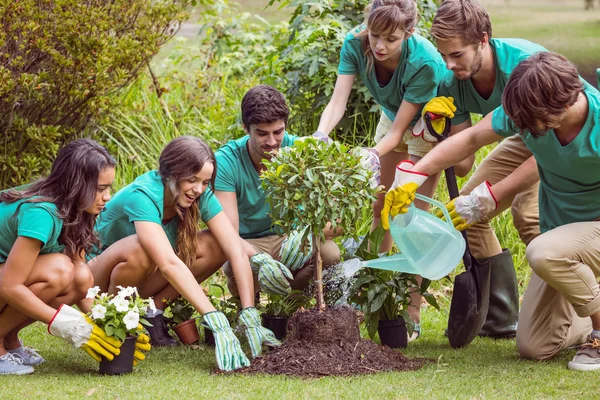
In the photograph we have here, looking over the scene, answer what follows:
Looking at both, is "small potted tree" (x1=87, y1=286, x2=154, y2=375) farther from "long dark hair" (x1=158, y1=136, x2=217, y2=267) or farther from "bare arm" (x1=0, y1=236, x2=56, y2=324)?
"long dark hair" (x1=158, y1=136, x2=217, y2=267)

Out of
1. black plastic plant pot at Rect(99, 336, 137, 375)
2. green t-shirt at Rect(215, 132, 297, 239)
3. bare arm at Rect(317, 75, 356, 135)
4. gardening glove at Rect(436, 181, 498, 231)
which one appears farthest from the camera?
bare arm at Rect(317, 75, 356, 135)

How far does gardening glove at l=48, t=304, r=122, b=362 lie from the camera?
3068 mm

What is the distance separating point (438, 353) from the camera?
3543 mm

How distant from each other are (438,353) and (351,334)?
1.69 feet

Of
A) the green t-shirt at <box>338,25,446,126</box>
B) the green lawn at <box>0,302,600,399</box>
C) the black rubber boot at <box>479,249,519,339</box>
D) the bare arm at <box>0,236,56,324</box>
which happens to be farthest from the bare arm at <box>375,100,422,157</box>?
the bare arm at <box>0,236,56,324</box>

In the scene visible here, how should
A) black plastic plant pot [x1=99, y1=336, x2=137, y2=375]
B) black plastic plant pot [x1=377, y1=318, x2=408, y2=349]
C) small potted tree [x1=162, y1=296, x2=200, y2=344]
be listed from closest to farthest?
black plastic plant pot [x1=99, y1=336, x2=137, y2=375] → black plastic plant pot [x1=377, y1=318, x2=408, y2=349] → small potted tree [x1=162, y1=296, x2=200, y2=344]

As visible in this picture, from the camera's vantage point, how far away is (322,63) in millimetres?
5344

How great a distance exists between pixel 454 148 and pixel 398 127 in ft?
1.46

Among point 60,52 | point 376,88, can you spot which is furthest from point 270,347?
point 60,52

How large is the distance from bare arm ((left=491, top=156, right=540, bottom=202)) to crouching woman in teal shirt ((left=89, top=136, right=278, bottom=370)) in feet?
3.75

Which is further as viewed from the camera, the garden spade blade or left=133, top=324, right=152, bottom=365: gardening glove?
the garden spade blade

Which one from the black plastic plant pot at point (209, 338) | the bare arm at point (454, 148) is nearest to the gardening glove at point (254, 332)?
the black plastic plant pot at point (209, 338)

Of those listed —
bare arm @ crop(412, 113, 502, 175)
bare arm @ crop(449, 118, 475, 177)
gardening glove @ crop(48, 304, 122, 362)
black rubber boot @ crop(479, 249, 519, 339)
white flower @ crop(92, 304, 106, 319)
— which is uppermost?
bare arm @ crop(412, 113, 502, 175)

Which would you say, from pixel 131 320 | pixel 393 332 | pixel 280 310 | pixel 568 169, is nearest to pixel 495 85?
pixel 568 169
